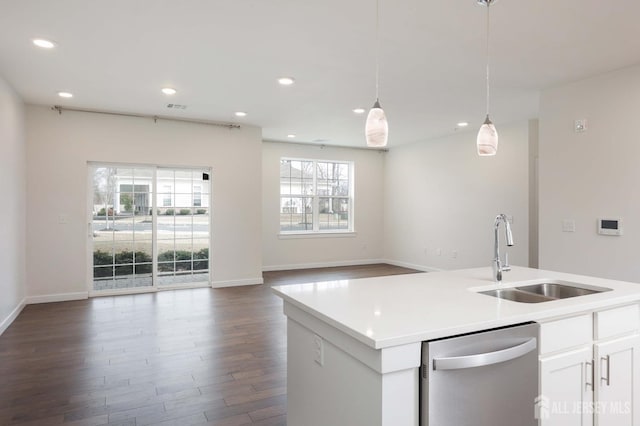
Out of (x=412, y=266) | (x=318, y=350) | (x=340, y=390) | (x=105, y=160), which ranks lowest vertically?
(x=412, y=266)

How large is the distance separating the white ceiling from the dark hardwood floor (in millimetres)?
2623

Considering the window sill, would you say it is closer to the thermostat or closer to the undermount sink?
the thermostat

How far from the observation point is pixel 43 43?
10.6 ft

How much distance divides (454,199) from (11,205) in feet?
21.7

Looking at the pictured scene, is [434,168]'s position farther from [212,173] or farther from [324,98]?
[212,173]

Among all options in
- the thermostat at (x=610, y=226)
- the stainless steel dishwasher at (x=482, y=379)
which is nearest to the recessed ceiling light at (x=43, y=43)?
the stainless steel dishwasher at (x=482, y=379)

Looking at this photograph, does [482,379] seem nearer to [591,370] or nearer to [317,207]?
[591,370]

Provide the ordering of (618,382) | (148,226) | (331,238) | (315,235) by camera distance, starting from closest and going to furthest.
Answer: (618,382)
(148,226)
(315,235)
(331,238)

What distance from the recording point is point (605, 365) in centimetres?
188

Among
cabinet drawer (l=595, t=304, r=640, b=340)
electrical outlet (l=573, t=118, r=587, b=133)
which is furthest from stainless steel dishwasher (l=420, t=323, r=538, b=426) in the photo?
electrical outlet (l=573, t=118, r=587, b=133)

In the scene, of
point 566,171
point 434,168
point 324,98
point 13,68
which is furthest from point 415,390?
point 434,168

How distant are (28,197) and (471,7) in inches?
221

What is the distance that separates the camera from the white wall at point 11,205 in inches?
162

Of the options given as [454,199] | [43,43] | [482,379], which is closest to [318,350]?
[482,379]
